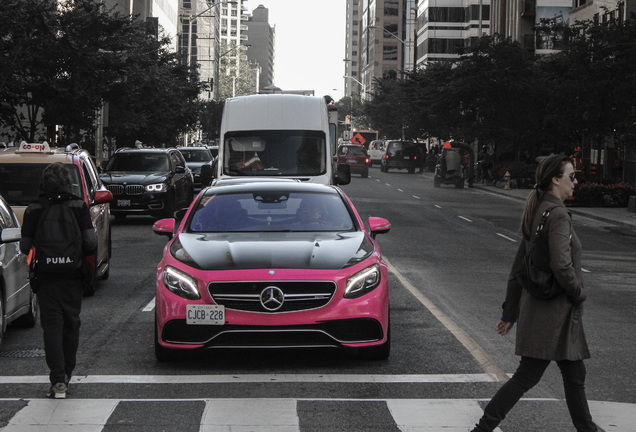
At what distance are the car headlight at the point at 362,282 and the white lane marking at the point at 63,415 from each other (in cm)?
207

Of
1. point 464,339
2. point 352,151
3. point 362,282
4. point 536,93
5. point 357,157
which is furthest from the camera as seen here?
point 357,157

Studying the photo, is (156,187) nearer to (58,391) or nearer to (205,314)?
(205,314)

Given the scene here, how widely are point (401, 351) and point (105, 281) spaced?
659cm

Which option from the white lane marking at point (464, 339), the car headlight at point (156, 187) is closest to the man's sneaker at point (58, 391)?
the white lane marking at point (464, 339)

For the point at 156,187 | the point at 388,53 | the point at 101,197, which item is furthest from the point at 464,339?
the point at 388,53

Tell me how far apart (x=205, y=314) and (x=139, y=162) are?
63.2 ft

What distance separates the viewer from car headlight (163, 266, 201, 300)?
27.7ft

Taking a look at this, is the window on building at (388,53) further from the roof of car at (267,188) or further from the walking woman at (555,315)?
the walking woman at (555,315)

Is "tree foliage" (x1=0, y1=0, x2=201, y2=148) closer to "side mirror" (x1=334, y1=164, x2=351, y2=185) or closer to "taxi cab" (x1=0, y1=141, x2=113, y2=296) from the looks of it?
"side mirror" (x1=334, y1=164, x2=351, y2=185)

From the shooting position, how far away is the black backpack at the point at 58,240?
7684 mm

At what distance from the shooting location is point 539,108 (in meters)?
52.1

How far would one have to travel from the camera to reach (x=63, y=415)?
7047 mm

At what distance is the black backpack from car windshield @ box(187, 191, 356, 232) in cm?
194

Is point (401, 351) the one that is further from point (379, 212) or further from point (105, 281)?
point (379, 212)
